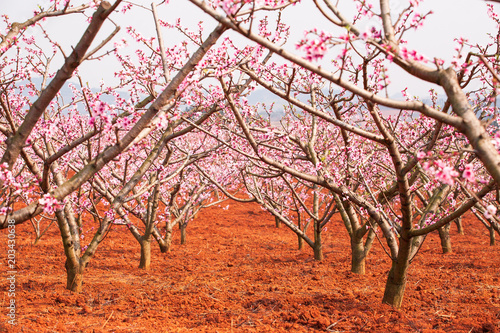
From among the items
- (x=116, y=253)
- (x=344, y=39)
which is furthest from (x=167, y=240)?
(x=344, y=39)

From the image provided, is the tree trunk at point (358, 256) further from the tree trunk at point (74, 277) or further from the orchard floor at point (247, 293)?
the tree trunk at point (74, 277)

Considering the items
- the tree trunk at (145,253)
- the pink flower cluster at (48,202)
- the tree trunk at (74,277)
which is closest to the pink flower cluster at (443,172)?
the pink flower cluster at (48,202)

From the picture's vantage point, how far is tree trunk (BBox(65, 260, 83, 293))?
234 inches

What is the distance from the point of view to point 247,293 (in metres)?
6.15

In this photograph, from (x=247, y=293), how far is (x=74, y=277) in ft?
9.11

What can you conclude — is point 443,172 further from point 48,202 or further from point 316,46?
point 48,202

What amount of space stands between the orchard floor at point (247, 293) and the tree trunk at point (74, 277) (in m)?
0.15

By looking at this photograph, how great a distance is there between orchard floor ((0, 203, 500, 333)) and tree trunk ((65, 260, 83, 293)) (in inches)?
5.9

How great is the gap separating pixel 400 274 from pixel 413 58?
10.4 feet

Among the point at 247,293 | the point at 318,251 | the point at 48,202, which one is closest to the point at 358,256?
the point at 318,251

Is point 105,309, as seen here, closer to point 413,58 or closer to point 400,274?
point 400,274

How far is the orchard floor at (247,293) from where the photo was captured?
460 centimetres

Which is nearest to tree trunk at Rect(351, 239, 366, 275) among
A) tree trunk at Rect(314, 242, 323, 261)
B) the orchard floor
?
the orchard floor

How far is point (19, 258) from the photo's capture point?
8.88 meters
